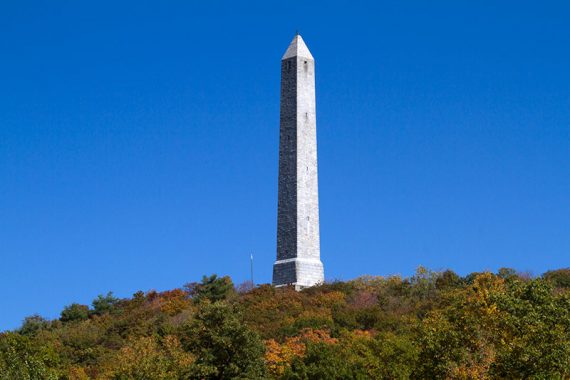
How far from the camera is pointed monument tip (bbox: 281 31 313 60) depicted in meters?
63.2

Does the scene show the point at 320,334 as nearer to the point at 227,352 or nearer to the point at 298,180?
the point at 227,352

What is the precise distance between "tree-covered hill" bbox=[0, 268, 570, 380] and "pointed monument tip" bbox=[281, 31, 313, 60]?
13.4 m

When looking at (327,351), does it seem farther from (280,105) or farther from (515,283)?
(280,105)

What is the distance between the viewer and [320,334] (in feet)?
159

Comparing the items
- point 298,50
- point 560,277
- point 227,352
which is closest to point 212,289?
point 298,50

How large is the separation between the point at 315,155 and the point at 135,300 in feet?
48.5

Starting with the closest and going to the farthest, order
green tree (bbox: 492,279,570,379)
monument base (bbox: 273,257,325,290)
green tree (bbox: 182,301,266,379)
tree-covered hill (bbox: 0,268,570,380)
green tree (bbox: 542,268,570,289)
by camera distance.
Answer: green tree (bbox: 492,279,570,379)
tree-covered hill (bbox: 0,268,570,380)
green tree (bbox: 182,301,266,379)
green tree (bbox: 542,268,570,289)
monument base (bbox: 273,257,325,290)

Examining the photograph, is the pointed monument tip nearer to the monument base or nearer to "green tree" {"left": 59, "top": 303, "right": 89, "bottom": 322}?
the monument base

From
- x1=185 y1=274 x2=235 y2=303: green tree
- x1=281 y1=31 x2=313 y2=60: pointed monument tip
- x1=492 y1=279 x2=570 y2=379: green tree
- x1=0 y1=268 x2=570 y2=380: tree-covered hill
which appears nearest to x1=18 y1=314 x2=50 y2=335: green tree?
x1=0 y1=268 x2=570 y2=380: tree-covered hill

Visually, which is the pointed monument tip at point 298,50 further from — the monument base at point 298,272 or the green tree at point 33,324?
the green tree at point 33,324

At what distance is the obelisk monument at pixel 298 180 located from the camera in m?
60.0

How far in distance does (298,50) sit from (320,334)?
20649mm

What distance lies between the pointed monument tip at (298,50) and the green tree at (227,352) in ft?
91.2

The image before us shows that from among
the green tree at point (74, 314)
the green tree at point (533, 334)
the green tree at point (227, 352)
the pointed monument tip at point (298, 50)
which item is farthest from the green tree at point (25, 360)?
the pointed monument tip at point (298, 50)
